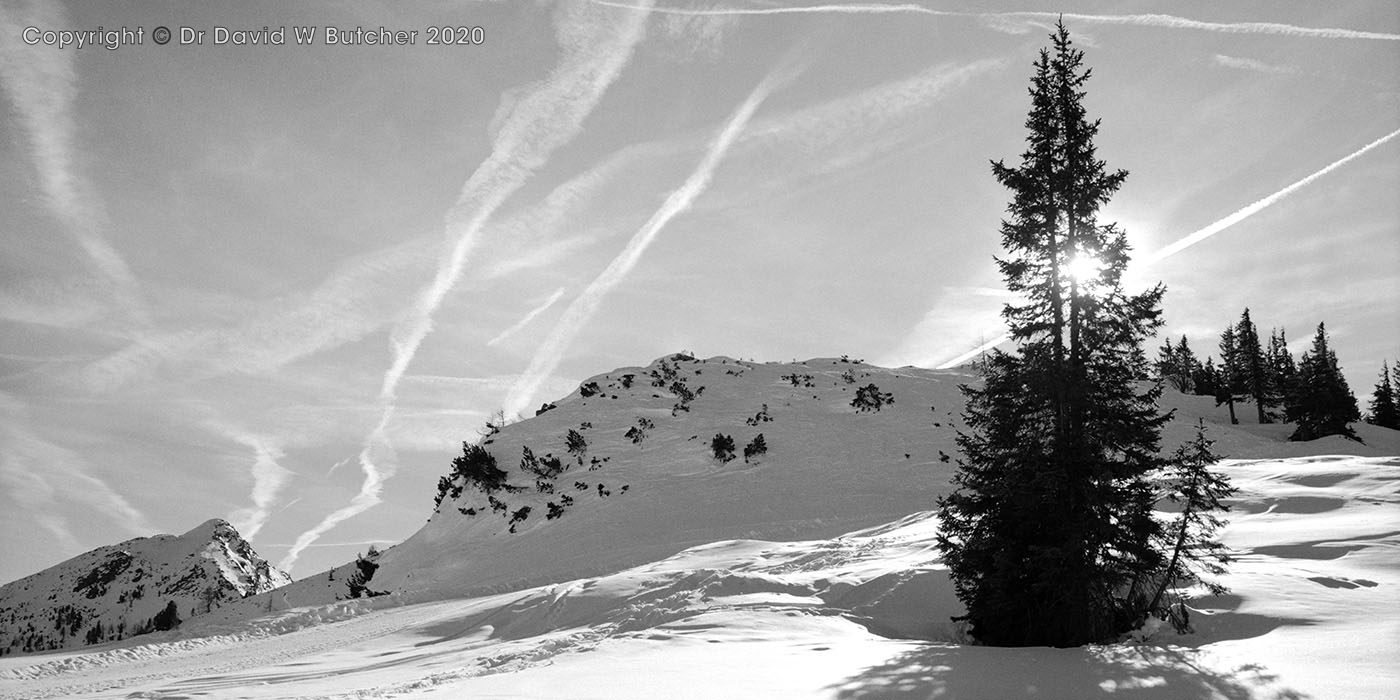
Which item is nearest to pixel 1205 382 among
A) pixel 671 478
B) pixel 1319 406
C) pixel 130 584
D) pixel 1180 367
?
pixel 1180 367

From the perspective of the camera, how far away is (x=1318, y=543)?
16266 mm

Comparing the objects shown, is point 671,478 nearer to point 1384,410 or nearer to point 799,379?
point 799,379

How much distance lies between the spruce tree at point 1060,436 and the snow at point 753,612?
1.22m

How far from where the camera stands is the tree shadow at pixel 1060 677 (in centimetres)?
868

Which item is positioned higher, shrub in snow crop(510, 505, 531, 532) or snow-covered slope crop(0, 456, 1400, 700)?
shrub in snow crop(510, 505, 531, 532)

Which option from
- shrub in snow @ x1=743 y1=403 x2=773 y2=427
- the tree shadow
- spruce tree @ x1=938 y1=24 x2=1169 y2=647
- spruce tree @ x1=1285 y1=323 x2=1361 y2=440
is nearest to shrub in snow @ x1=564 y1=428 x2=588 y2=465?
shrub in snow @ x1=743 y1=403 x2=773 y2=427

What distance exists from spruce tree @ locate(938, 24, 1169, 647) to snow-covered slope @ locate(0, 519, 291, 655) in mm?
64538

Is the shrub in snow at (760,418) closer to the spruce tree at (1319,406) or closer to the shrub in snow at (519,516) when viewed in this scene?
the shrub in snow at (519,516)

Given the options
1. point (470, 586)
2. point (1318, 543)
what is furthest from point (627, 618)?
point (1318, 543)

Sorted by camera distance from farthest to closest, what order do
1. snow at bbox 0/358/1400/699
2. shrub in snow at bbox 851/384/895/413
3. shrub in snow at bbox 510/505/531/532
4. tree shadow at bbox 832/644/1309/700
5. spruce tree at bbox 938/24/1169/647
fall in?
shrub in snow at bbox 851/384/895/413
shrub in snow at bbox 510/505/531/532
spruce tree at bbox 938/24/1169/647
snow at bbox 0/358/1400/699
tree shadow at bbox 832/644/1309/700

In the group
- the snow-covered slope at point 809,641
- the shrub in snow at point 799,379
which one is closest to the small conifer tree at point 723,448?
the snow-covered slope at point 809,641

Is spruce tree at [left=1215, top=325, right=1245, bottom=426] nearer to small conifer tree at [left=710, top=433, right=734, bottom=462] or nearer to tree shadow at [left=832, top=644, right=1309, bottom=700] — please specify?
small conifer tree at [left=710, top=433, right=734, bottom=462]

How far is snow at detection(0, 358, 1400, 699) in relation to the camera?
962 centimetres

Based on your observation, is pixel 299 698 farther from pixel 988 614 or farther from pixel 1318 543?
pixel 1318 543
